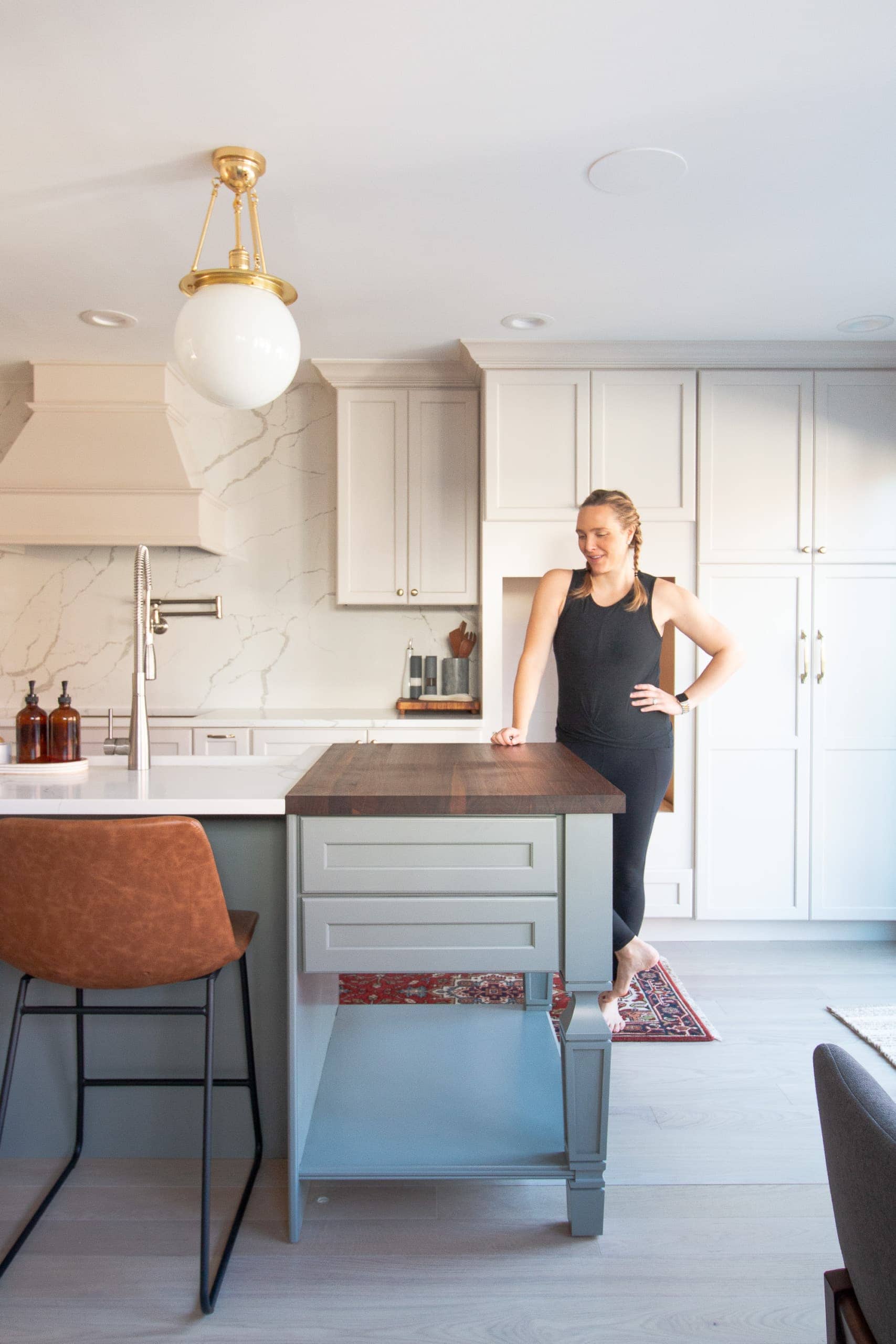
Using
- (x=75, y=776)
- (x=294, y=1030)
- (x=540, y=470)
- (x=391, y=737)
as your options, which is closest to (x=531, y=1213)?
(x=294, y=1030)

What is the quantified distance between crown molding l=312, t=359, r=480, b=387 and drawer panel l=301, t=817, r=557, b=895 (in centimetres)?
261

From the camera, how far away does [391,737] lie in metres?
3.61

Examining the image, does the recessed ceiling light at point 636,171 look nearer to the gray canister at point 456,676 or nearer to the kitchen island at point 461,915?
the kitchen island at point 461,915

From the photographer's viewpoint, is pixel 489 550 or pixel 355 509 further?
pixel 355 509

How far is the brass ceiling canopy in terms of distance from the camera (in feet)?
5.96

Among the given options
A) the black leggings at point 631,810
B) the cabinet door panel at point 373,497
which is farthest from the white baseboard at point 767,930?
the cabinet door panel at point 373,497

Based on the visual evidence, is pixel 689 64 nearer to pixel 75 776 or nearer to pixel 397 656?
pixel 75 776

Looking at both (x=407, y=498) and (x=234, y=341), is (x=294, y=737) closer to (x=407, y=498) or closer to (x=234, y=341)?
(x=407, y=498)

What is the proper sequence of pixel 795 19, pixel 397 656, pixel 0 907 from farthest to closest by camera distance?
pixel 397 656 → pixel 795 19 → pixel 0 907

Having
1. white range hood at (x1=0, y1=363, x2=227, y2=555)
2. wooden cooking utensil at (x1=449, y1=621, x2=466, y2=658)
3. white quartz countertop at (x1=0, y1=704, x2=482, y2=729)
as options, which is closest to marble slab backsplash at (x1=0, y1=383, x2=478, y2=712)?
wooden cooking utensil at (x1=449, y1=621, x2=466, y2=658)

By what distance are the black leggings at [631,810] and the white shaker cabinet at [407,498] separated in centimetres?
154

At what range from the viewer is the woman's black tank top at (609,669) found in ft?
8.00

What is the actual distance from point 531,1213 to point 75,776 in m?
1.37

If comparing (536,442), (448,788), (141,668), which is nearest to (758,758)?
(536,442)
